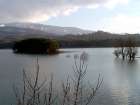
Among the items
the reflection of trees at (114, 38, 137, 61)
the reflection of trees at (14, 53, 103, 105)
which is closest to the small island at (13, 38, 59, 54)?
the reflection of trees at (114, 38, 137, 61)

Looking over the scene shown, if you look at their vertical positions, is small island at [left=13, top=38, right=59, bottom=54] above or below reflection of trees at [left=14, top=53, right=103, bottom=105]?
below

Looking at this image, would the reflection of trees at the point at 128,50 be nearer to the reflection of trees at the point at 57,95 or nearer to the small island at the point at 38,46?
the small island at the point at 38,46

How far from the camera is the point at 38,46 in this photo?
97062mm

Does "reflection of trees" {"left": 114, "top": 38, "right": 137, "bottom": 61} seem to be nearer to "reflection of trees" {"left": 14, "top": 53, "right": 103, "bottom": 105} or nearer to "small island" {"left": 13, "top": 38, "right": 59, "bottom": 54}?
"small island" {"left": 13, "top": 38, "right": 59, "bottom": 54}

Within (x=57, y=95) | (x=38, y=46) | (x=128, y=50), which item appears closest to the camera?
(x=57, y=95)

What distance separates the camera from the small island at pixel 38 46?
9488 cm

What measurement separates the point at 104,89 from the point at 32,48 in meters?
78.1

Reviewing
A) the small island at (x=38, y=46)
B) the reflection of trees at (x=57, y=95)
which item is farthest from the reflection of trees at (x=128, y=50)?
the reflection of trees at (x=57, y=95)

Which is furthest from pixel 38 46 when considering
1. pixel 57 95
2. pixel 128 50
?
pixel 57 95

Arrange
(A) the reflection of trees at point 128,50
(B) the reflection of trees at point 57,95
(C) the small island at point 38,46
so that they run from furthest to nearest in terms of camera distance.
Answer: (C) the small island at point 38,46 < (A) the reflection of trees at point 128,50 < (B) the reflection of trees at point 57,95

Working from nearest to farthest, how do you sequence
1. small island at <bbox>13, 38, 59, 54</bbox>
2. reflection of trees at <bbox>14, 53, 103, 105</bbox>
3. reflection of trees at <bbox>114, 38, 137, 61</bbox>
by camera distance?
reflection of trees at <bbox>14, 53, 103, 105</bbox> < reflection of trees at <bbox>114, 38, 137, 61</bbox> < small island at <bbox>13, 38, 59, 54</bbox>

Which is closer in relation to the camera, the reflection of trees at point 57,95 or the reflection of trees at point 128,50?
the reflection of trees at point 57,95

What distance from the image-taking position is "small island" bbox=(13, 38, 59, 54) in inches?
3735

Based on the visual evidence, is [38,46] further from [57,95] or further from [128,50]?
[57,95]
